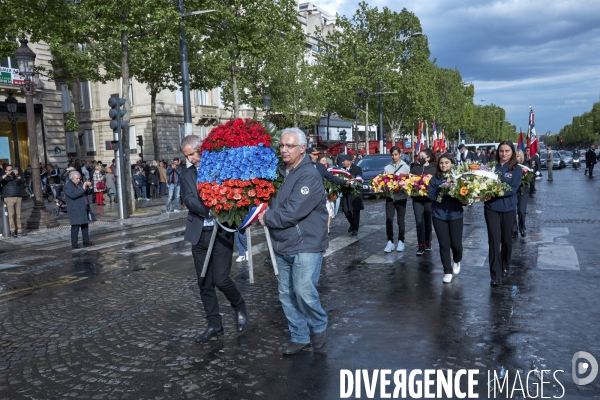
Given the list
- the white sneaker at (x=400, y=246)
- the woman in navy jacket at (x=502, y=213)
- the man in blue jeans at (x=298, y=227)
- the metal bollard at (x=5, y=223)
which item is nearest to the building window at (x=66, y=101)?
the metal bollard at (x=5, y=223)

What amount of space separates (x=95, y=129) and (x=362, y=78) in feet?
72.7

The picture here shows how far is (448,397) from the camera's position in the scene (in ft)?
13.1

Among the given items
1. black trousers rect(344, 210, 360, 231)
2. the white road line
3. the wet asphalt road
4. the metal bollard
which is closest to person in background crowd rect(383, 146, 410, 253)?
the wet asphalt road

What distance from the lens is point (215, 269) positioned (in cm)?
516

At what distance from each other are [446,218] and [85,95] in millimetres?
42894

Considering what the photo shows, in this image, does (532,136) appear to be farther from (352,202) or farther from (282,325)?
(282,325)

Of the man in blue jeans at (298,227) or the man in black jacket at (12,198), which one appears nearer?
the man in blue jeans at (298,227)

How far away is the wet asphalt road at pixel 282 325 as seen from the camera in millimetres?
4406

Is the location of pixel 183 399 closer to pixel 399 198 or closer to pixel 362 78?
pixel 399 198

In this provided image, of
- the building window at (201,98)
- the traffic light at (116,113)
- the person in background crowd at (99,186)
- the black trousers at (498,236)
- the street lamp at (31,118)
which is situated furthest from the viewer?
the building window at (201,98)

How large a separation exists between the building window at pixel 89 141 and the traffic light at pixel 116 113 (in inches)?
1159

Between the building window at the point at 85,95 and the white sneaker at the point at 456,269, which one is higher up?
the building window at the point at 85,95

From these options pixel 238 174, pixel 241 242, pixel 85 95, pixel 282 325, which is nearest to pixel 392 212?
pixel 241 242

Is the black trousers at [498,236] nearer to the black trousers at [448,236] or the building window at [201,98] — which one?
the black trousers at [448,236]
